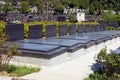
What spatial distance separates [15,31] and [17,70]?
463cm

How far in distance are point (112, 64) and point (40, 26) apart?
8.11m

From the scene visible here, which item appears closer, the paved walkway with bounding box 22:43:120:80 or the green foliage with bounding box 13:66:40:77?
the paved walkway with bounding box 22:43:120:80

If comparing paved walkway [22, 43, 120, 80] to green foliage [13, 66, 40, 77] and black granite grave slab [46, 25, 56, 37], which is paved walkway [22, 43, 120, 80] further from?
black granite grave slab [46, 25, 56, 37]

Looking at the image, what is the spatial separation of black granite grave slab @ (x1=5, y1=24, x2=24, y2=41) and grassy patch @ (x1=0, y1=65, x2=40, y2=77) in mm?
3756

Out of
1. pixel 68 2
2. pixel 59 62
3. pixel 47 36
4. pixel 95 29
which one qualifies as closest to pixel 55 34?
pixel 47 36

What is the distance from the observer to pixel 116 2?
7431 cm

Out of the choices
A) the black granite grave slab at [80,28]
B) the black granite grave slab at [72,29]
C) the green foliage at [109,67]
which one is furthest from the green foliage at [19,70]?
the black granite grave slab at [80,28]

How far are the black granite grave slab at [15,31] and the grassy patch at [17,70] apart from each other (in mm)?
3756

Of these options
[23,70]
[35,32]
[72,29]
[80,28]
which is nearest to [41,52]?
[23,70]

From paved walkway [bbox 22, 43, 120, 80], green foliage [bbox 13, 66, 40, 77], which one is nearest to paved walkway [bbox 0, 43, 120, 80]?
paved walkway [bbox 22, 43, 120, 80]

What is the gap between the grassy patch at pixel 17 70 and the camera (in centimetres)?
923

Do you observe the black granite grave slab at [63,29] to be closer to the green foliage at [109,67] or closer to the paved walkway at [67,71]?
the paved walkway at [67,71]

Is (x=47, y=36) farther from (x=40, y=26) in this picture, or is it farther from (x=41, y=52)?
(x=41, y=52)

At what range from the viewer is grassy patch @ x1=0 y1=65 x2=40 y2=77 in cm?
923
